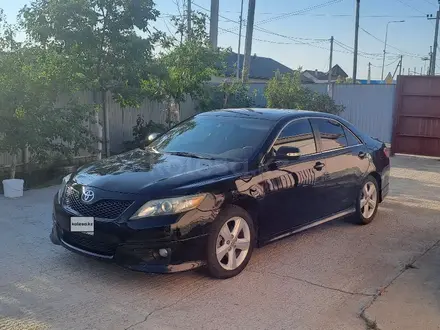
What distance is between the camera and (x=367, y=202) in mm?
6637

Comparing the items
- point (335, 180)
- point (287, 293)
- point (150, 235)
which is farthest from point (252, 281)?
point (335, 180)

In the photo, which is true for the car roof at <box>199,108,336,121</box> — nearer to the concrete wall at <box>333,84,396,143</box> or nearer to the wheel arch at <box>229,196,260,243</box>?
the wheel arch at <box>229,196,260,243</box>

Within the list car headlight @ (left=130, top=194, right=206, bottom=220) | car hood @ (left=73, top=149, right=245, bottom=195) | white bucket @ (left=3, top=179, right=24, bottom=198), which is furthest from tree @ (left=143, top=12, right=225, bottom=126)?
car headlight @ (left=130, top=194, right=206, bottom=220)

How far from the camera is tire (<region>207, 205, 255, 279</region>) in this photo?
4.38 metres

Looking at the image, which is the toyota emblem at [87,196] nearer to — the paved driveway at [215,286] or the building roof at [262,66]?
the paved driveway at [215,286]

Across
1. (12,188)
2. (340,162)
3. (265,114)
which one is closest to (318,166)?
(340,162)

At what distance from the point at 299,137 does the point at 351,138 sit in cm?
124

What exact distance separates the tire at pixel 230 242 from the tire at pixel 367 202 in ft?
7.45

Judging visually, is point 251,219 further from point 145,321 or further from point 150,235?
point 145,321

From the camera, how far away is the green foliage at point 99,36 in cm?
996

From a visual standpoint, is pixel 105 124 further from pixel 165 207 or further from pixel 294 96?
pixel 165 207

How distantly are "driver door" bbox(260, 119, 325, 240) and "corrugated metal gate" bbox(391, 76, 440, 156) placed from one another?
9049mm

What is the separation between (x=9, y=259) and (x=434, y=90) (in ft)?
39.4

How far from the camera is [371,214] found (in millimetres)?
6711
